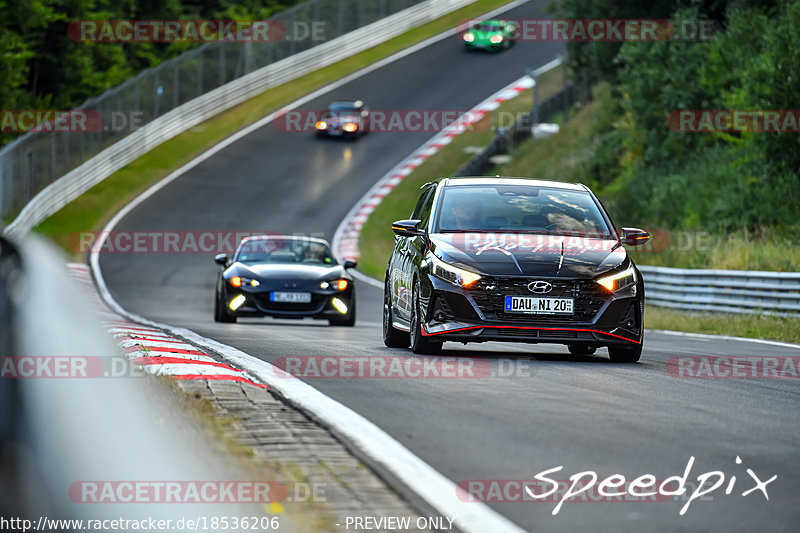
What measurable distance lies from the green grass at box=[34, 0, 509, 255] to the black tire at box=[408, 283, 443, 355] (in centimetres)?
2595

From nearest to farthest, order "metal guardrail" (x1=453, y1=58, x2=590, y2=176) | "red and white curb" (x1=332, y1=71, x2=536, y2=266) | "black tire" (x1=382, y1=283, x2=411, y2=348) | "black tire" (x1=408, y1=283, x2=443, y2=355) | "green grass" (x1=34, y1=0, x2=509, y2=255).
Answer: "black tire" (x1=408, y1=283, x2=443, y2=355)
"black tire" (x1=382, y1=283, x2=411, y2=348)
"red and white curb" (x1=332, y1=71, x2=536, y2=266)
"green grass" (x1=34, y1=0, x2=509, y2=255)
"metal guardrail" (x1=453, y1=58, x2=590, y2=176)

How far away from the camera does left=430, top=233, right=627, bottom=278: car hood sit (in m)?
10.7

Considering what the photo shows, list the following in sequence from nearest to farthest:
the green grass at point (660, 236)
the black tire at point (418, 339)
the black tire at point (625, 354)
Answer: the black tire at point (625, 354), the black tire at point (418, 339), the green grass at point (660, 236)

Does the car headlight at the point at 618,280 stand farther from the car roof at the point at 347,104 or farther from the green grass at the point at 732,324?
the car roof at the point at 347,104

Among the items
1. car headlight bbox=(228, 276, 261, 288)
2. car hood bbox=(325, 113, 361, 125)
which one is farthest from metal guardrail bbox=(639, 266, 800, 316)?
car hood bbox=(325, 113, 361, 125)

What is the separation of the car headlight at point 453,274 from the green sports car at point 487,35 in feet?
168

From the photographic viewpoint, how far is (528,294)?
10.6 m

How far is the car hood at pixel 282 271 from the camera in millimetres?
18625

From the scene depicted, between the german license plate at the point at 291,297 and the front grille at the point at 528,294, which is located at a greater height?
the front grille at the point at 528,294

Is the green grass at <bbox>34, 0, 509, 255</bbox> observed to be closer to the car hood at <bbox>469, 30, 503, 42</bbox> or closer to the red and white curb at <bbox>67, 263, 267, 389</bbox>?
the car hood at <bbox>469, 30, 503, 42</bbox>

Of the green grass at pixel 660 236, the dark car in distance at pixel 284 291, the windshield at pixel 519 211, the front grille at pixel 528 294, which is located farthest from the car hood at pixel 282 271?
the front grille at pixel 528 294

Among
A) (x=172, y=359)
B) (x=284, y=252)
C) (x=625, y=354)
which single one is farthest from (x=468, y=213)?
(x=284, y=252)

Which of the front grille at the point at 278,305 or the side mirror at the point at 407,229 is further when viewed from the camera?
the front grille at the point at 278,305

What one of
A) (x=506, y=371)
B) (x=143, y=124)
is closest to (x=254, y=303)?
(x=506, y=371)
